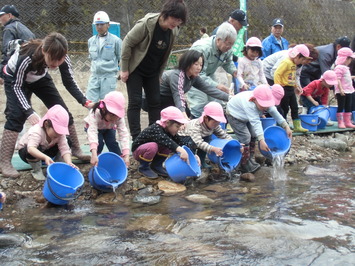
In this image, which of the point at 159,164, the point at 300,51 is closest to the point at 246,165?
the point at 159,164

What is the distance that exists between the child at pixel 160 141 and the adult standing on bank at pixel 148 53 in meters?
0.38

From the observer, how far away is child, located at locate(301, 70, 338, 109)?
7.89 meters

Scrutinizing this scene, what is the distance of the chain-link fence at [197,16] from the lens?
10.6 m

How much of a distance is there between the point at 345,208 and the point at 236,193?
3.63ft

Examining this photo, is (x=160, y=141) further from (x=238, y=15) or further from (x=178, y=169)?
(x=238, y=15)

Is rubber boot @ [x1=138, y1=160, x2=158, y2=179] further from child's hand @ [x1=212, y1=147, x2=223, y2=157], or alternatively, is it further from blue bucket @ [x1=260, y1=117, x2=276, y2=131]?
blue bucket @ [x1=260, y1=117, x2=276, y2=131]

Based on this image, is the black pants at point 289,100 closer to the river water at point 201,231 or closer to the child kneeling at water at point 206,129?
the child kneeling at water at point 206,129

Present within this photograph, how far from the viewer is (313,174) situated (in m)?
5.76

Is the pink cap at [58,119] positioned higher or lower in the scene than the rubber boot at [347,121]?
higher

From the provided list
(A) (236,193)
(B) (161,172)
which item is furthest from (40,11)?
(A) (236,193)

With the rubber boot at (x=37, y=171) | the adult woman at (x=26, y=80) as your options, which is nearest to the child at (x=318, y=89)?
the adult woman at (x=26, y=80)

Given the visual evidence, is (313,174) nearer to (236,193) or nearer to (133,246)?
(236,193)

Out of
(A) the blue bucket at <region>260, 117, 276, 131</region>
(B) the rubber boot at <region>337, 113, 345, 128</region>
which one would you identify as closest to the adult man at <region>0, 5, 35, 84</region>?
(A) the blue bucket at <region>260, 117, 276, 131</region>

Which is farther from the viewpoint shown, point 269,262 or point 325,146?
point 325,146
